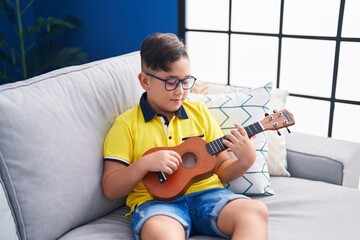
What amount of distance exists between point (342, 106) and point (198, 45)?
1.05 metres

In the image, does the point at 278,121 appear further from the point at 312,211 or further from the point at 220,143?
the point at 312,211

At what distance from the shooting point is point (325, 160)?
1.75m

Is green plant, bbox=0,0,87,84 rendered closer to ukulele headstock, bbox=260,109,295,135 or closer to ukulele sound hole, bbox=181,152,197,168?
ukulele sound hole, bbox=181,152,197,168

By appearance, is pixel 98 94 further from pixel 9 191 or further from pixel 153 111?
pixel 9 191

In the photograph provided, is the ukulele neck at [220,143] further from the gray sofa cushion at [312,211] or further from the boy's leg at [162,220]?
the gray sofa cushion at [312,211]

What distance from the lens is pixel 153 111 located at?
1.53m

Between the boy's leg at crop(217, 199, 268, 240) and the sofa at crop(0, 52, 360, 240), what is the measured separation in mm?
104

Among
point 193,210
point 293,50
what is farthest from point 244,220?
point 293,50

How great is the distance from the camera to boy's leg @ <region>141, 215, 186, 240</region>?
1.23 m

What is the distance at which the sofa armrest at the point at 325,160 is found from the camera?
1.74m

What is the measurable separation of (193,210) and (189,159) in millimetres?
177

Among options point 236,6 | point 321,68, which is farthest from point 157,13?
point 321,68

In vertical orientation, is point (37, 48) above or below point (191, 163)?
above

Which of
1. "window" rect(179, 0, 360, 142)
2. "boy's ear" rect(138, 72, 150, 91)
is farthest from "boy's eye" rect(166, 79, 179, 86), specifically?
"window" rect(179, 0, 360, 142)
